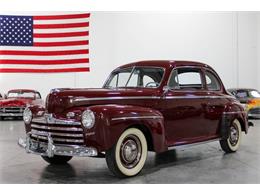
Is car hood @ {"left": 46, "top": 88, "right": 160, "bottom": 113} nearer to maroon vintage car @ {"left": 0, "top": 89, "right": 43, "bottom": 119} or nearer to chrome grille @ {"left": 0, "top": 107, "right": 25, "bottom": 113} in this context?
maroon vintage car @ {"left": 0, "top": 89, "right": 43, "bottom": 119}

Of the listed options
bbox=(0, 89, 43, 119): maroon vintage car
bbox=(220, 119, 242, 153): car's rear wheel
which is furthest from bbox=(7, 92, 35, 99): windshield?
bbox=(220, 119, 242, 153): car's rear wheel

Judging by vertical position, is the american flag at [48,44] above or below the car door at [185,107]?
above

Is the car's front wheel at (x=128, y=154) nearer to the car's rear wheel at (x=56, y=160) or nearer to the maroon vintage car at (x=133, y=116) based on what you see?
the maroon vintage car at (x=133, y=116)

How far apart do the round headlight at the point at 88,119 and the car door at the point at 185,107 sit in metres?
1.29

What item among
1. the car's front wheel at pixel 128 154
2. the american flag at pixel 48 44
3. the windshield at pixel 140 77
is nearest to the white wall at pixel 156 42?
the american flag at pixel 48 44

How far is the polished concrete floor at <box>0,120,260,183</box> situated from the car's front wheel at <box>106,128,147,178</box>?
0.12 m

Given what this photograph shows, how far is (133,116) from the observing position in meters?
4.42

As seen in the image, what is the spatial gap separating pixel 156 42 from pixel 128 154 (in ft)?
36.9

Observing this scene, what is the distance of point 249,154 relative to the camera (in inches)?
248

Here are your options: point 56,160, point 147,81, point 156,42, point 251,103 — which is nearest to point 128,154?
point 147,81

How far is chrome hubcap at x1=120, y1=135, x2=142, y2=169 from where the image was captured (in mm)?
4406

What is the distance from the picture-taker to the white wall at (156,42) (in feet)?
49.3
